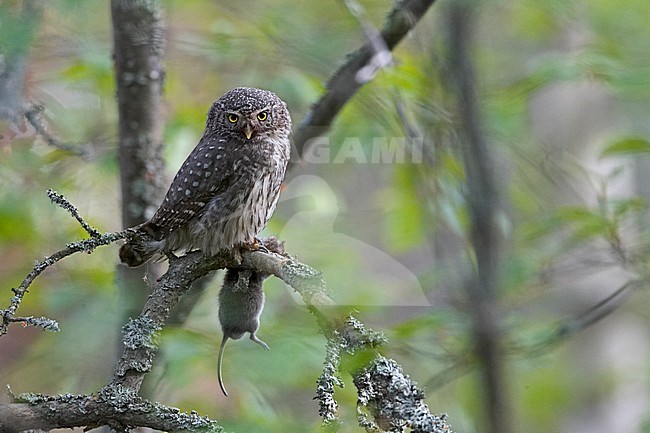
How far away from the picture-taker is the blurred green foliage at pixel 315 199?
2318 mm

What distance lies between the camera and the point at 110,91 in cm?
413

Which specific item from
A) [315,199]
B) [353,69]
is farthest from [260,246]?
[315,199]

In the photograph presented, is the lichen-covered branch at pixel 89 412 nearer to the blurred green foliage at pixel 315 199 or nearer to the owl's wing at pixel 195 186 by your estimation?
the blurred green foliage at pixel 315 199

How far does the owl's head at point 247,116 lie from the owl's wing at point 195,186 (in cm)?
11

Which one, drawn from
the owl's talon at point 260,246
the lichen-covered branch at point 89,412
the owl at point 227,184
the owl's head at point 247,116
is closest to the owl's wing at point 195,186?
the owl at point 227,184

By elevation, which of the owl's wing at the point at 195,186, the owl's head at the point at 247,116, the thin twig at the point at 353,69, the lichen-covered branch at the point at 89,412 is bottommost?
the lichen-covered branch at the point at 89,412

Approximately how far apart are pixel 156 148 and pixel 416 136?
1254 mm

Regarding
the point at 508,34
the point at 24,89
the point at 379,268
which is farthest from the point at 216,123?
the point at 508,34

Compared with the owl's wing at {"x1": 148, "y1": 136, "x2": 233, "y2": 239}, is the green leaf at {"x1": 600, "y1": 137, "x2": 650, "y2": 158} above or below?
above

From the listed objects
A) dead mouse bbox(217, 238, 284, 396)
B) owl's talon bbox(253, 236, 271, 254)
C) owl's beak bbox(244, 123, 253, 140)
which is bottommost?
dead mouse bbox(217, 238, 284, 396)

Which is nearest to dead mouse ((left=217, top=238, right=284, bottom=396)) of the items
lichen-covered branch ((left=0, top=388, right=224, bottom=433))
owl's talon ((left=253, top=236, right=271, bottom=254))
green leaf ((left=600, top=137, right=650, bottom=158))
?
owl's talon ((left=253, top=236, right=271, bottom=254))

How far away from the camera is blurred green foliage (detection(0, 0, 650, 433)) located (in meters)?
2.32

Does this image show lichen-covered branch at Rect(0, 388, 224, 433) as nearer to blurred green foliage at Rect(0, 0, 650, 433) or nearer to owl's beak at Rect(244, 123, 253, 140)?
blurred green foliage at Rect(0, 0, 650, 433)

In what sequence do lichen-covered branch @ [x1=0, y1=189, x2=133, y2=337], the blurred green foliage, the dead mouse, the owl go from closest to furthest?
lichen-covered branch @ [x1=0, y1=189, x2=133, y2=337] < the blurred green foliage < the dead mouse < the owl
